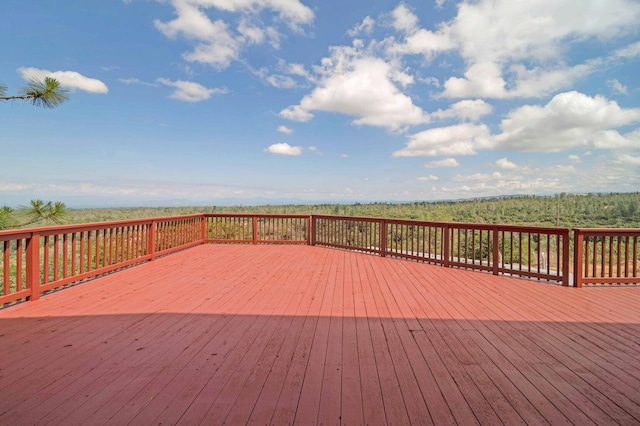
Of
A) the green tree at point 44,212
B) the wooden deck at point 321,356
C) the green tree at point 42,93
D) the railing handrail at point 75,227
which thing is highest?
the green tree at point 42,93

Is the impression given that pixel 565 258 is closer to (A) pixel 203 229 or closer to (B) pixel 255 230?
(B) pixel 255 230

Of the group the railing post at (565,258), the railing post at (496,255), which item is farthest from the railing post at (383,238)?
the railing post at (565,258)

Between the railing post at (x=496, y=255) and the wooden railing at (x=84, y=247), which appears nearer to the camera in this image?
the wooden railing at (x=84, y=247)

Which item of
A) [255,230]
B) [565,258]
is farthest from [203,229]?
[565,258]

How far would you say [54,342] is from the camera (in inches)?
92.5

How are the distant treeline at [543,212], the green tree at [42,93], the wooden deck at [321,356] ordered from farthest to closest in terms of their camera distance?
the distant treeline at [543,212] < the green tree at [42,93] < the wooden deck at [321,356]

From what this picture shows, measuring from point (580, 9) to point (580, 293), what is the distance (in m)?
6.91

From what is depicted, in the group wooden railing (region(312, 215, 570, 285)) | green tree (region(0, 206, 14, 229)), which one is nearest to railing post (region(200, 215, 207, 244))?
wooden railing (region(312, 215, 570, 285))

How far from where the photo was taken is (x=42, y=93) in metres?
4.64

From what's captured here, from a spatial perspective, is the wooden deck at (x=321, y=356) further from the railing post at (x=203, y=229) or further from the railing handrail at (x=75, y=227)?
the railing post at (x=203, y=229)

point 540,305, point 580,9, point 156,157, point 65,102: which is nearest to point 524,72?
point 580,9

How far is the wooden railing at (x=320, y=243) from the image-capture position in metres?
3.69

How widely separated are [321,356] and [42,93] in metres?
6.26

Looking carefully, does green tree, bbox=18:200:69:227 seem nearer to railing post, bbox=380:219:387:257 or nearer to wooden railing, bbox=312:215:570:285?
wooden railing, bbox=312:215:570:285
